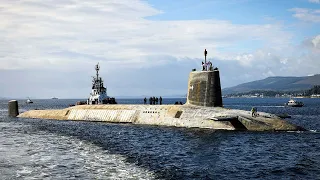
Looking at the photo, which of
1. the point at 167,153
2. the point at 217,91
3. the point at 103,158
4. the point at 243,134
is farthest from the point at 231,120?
the point at 103,158

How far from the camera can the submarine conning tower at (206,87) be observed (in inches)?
1702

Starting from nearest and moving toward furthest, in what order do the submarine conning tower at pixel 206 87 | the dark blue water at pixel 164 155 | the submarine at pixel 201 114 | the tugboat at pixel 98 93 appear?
the dark blue water at pixel 164 155
the submarine at pixel 201 114
the submarine conning tower at pixel 206 87
the tugboat at pixel 98 93

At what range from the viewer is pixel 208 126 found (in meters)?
40.6

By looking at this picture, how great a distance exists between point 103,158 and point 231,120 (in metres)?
16.9

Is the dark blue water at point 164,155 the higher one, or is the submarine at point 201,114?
the submarine at point 201,114

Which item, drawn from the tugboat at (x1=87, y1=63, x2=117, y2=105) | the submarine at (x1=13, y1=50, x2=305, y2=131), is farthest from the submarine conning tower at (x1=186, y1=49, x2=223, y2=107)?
the tugboat at (x1=87, y1=63, x2=117, y2=105)

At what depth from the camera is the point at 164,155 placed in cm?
2772

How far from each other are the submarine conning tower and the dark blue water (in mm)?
5076

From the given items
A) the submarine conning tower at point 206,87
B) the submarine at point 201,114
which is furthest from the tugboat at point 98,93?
the submarine conning tower at point 206,87

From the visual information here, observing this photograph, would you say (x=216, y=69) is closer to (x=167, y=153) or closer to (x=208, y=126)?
(x=208, y=126)

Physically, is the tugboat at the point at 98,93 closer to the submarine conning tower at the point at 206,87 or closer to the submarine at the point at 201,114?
the submarine at the point at 201,114

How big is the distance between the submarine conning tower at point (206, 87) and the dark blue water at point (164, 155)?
5076mm

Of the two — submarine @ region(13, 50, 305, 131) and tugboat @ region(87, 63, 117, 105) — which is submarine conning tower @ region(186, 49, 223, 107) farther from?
tugboat @ region(87, 63, 117, 105)

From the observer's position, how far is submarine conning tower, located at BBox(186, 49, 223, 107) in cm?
4322
